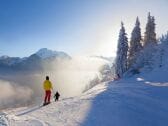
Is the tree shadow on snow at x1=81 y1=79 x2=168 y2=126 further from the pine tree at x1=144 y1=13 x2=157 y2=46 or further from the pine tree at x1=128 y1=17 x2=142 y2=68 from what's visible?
the pine tree at x1=144 y1=13 x2=157 y2=46

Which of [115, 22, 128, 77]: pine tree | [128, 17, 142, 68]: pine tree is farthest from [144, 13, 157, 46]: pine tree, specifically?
[115, 22, 128, 77]: pine tree

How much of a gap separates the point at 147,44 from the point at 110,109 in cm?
6454

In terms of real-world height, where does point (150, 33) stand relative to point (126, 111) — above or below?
above

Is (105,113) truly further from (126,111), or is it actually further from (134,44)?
(134,44)

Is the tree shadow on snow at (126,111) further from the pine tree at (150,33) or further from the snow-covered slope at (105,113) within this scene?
the pine tree at (150,33)

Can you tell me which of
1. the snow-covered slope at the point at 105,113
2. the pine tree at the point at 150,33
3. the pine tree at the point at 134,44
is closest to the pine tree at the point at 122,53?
the pine tree at the point at 134,44

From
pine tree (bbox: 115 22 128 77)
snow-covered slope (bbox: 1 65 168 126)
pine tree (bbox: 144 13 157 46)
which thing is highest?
pine tree (bbox: 144 13 157 46)

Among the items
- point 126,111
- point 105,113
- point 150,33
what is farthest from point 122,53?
point 105,113

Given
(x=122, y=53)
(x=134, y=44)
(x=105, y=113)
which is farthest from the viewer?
(x=134, y=44)

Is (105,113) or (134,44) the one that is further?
(134,44)

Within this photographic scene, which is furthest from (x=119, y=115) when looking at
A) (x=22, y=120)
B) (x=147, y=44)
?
(x=147, y=44)

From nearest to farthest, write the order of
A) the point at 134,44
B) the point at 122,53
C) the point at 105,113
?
the point at 105,113
the point at 122,53
the point at 134,44

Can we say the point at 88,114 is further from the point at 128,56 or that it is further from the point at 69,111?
the point at 128,56

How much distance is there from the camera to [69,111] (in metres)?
17.8
